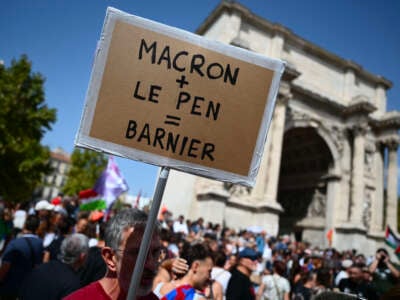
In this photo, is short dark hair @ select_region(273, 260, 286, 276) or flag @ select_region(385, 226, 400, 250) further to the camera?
flag @ select_region(385, 226, 400, 250)

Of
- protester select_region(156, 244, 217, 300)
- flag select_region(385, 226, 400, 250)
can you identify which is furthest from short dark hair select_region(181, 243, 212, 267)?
flag select_region(385, 226, 400, 250)

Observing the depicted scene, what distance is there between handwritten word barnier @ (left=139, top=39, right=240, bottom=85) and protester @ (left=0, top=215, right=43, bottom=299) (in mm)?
A: 3436

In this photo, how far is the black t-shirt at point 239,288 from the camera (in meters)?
4.25

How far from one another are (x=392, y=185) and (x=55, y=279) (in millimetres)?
28442

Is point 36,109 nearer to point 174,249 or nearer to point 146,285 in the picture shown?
point 174,249

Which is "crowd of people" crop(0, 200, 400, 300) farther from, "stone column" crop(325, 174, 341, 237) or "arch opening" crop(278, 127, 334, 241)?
"arch opening" crop(278, 127, 334, 241)

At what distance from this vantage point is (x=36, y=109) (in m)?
23.5

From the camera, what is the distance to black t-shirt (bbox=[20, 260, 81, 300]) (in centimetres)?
289

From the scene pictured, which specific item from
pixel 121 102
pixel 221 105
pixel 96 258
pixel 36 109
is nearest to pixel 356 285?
pixel 96 258

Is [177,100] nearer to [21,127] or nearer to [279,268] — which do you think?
[279,268]

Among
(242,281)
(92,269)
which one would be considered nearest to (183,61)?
(92,269)

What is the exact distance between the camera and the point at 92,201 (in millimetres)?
8961

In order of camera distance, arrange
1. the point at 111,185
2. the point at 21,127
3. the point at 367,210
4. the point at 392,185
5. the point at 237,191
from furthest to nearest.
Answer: the point at 392,185 → the point at 367,210 → the point at 21,127 → the point at 237,191 → the point at 111,185

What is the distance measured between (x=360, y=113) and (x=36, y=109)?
22.8m
